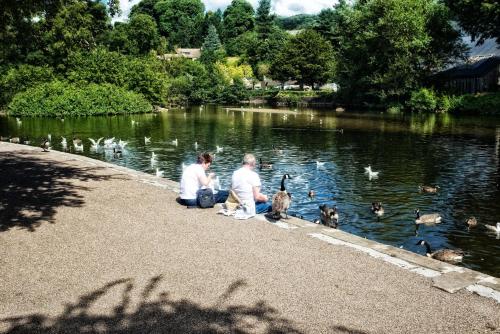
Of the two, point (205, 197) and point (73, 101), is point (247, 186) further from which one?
point (73, 101)

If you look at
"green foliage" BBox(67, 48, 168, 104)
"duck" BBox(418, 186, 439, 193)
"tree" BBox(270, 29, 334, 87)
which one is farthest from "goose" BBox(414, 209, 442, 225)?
"tree" BBox(270, 29, 334, 87)

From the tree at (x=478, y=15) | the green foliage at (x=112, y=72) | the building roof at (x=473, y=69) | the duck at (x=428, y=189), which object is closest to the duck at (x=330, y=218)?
the duck at (x=428, y=189)

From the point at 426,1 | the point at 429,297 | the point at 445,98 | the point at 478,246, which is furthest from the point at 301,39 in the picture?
the point at 429,297

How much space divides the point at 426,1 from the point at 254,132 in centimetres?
3922

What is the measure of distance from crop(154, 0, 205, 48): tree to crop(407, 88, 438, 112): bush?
381 feet

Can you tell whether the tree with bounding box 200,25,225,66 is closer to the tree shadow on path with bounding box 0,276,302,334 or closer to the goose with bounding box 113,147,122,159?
the goose with bounding box 113,147,122,159

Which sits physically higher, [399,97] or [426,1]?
[426,1]

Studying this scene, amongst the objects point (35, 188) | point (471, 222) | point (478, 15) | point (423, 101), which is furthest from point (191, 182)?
point (423, 101)

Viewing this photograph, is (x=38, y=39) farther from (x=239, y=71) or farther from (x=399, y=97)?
(x=239, y=71)

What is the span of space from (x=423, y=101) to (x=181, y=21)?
125091mm

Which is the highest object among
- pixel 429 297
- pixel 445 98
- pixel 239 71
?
pixel 239 71

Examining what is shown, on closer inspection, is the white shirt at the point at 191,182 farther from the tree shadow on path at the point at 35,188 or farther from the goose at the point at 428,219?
the goose at the point at 428,219

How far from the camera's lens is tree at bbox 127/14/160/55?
10062cm

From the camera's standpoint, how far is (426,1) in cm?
6644
